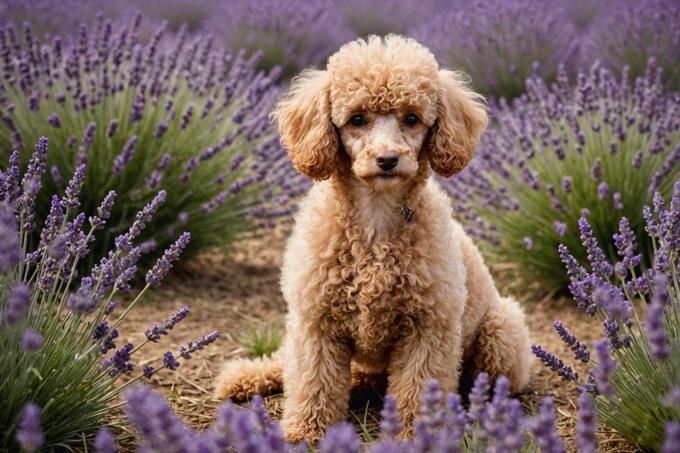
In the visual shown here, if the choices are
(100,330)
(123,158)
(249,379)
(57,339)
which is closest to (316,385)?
(249,379)

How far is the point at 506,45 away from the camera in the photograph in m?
8.09

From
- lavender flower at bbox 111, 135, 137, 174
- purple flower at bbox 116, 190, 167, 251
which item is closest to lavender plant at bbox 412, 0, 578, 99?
lavender flower at bbox 111, 135, 137, 174

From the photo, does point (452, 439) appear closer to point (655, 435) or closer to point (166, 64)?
point (655, 435)

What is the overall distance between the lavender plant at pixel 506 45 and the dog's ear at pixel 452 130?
190 inches

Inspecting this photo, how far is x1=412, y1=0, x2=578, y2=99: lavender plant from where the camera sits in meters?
8.05

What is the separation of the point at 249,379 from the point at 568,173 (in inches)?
97.1

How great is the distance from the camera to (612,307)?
210cm

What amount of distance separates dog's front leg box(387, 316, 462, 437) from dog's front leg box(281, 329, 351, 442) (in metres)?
0.24

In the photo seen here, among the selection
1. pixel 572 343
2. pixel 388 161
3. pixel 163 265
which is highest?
pixel 388 161

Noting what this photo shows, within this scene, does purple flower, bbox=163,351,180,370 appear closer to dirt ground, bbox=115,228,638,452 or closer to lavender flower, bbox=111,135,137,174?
dirt ground, bbox=115,228,638,452

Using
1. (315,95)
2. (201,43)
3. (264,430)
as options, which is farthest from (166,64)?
(264,430)

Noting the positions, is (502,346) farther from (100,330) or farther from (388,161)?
(100,330)

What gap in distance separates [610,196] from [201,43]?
315 cm

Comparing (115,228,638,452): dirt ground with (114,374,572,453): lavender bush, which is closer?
(114,374,572,453): lavender bush
